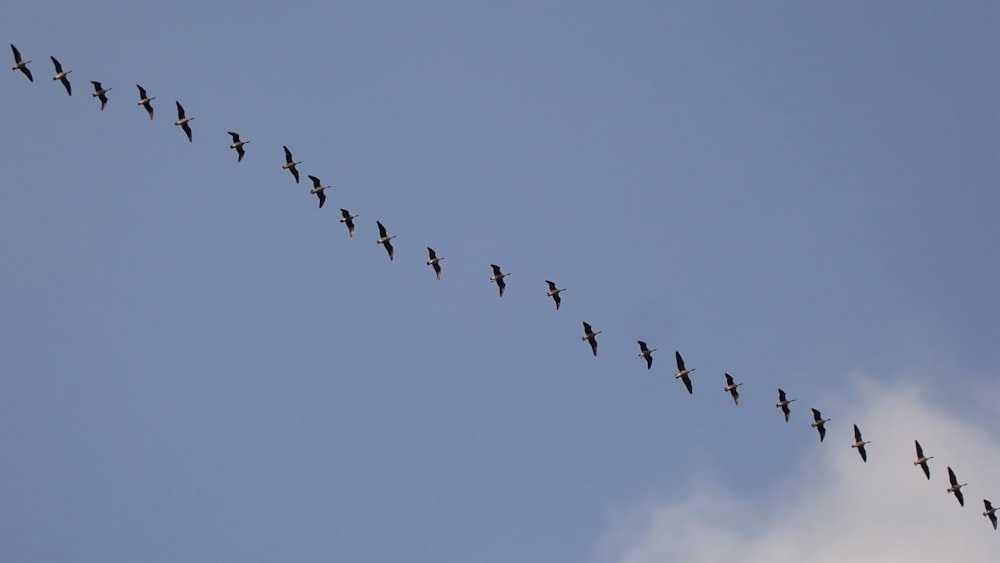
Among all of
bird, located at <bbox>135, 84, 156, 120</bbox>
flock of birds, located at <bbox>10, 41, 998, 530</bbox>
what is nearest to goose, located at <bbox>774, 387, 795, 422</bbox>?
flock of birds, located at <bbox>10, 41, 998, 530</bbox>

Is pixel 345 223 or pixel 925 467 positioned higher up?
pixel 345 223

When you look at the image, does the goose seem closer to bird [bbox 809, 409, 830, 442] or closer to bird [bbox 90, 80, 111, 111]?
bird [bbox 809, 409, 830, 442]

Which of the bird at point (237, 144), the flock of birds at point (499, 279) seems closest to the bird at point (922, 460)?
the flock of birds at point (499, 279)

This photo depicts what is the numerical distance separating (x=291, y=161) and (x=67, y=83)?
664 inches

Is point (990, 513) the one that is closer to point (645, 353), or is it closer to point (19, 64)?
point (645, 353)

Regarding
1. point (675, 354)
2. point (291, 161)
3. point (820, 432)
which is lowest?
point (820, 432)

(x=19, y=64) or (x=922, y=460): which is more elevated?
(x=19, y=64)

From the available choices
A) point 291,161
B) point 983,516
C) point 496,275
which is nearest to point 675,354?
point 496,275

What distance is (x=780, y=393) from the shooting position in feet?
374

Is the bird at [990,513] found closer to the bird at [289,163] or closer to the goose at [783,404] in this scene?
the goose at [783,404]

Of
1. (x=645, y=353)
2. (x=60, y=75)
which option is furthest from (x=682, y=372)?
(x=60, y=75)

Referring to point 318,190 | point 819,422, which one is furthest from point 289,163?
point 819,422

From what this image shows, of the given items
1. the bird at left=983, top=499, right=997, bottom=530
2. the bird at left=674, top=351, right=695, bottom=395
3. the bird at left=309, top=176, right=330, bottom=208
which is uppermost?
the bird at left=309, top=176, right=330, bottom=208

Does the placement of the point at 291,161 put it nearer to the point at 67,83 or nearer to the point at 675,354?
the point at 67,83
